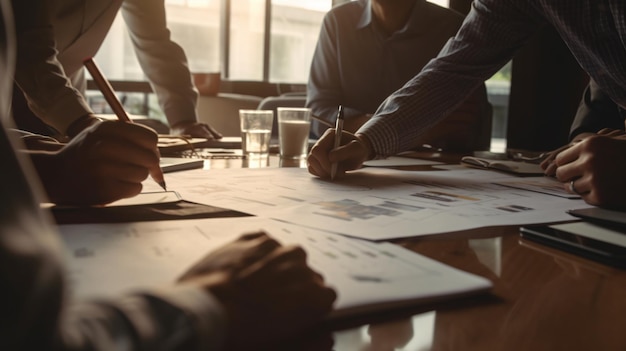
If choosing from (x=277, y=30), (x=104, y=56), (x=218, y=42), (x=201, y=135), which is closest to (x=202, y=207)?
(x=201, y=135)

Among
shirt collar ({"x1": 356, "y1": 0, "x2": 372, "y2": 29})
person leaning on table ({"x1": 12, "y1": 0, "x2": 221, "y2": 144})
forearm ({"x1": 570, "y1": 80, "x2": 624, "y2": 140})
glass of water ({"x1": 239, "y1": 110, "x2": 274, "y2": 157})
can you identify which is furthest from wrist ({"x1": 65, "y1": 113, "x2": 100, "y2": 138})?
shirt collar ({"x1": 356, "y1": 0, "x2": 372, "y2": 29})

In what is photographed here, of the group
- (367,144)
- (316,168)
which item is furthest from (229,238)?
(367,144)

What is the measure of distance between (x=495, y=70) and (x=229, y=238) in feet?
3.73

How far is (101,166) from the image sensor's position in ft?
2.35

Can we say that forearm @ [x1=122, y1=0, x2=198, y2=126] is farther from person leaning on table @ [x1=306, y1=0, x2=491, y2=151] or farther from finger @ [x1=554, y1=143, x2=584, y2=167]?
finger @ [x1=554, y1=143, x2=584, y2=167]

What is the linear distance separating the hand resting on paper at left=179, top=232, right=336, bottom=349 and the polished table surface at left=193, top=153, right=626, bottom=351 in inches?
0.8

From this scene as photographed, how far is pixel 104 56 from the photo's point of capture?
181 inches

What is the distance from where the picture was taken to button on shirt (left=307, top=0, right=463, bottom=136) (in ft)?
8.39

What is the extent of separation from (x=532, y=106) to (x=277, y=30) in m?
2.73

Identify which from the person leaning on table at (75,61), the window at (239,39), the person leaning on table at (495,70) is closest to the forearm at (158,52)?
the person leaning on table at (75,61)

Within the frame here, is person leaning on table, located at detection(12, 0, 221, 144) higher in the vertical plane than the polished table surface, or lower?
higher

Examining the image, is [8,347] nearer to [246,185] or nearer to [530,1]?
[246,185]

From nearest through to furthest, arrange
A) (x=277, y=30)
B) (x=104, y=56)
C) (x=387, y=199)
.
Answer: (x=387, y=199)
(x=104, y=56)
(x=277, y=30)

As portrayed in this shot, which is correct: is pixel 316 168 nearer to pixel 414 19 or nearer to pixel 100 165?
pixel 100 165
